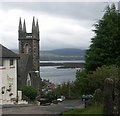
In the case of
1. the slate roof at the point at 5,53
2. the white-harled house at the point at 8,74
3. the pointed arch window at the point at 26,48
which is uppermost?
the pointed arch window at the point at 26,48

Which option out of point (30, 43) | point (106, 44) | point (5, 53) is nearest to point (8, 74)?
point (5, 53)

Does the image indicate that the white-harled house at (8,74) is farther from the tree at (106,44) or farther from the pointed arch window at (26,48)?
the pointed arch window at (26,48)

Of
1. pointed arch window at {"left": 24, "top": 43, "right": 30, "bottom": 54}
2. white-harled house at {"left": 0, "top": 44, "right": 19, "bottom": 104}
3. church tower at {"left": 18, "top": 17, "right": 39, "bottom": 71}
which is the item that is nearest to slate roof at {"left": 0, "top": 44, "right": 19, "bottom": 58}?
white-harled house at {"left": 0, "top": 44, "right": 19, "bottom": 104}

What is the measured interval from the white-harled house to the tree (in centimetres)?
925

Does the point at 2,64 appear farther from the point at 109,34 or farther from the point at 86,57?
the point at 109,34

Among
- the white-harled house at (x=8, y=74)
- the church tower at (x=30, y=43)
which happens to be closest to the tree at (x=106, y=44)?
the white-harled house at (x=8, y=74)

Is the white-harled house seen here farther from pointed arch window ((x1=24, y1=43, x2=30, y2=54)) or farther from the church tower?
the church tower

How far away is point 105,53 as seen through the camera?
3697 centimetres

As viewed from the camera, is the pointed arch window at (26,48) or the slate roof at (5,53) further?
the pointed arch window at (26,48)

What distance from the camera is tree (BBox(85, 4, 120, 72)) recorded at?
36594 millimetres

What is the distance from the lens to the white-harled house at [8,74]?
139ft

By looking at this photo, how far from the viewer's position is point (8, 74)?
44.1m

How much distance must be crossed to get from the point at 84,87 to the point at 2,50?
16789mm

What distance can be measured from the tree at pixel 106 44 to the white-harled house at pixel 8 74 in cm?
925
